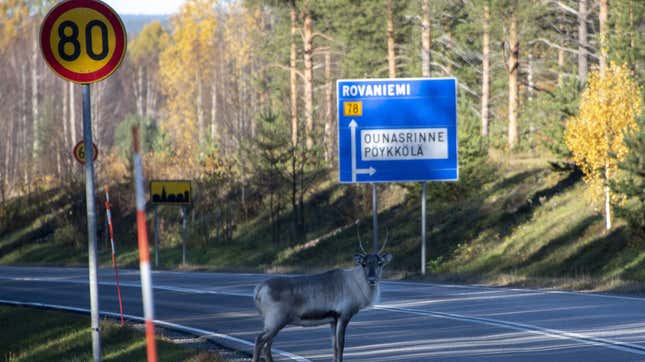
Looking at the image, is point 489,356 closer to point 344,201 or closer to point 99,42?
point 99,42

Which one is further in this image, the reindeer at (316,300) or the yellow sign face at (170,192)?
the yellow sign face at (170,192)

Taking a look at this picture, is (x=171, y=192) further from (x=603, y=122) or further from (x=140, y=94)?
(x=140, y=94)

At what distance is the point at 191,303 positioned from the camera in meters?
22.1

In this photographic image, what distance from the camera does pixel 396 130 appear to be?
2775 cm

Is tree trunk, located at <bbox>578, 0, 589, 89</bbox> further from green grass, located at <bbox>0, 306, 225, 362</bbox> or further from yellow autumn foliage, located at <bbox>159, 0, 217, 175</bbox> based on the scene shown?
yellow autumn foliage, located at <bbox>159, 0, 217, 175</bbox>

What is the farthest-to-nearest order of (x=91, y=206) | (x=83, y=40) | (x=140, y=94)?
(x=140, y=94)
(x=83, y=40)
(x=91, y=206)

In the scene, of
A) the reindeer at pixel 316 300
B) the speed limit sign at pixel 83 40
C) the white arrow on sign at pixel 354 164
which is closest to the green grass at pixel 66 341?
the reindeer at pixel 316 300

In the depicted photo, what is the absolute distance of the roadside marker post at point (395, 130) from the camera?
1091 inches

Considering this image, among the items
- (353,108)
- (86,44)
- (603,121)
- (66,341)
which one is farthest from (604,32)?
(86,44)

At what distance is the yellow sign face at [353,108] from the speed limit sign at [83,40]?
18.4 m

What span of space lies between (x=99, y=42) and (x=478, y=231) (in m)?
30.6

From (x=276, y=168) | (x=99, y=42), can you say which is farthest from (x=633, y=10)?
(x=99, y=42)

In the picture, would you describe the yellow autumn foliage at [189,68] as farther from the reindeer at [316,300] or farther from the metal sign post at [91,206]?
the metal sign post at [91,206]

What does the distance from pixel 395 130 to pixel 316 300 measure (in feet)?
53.9
